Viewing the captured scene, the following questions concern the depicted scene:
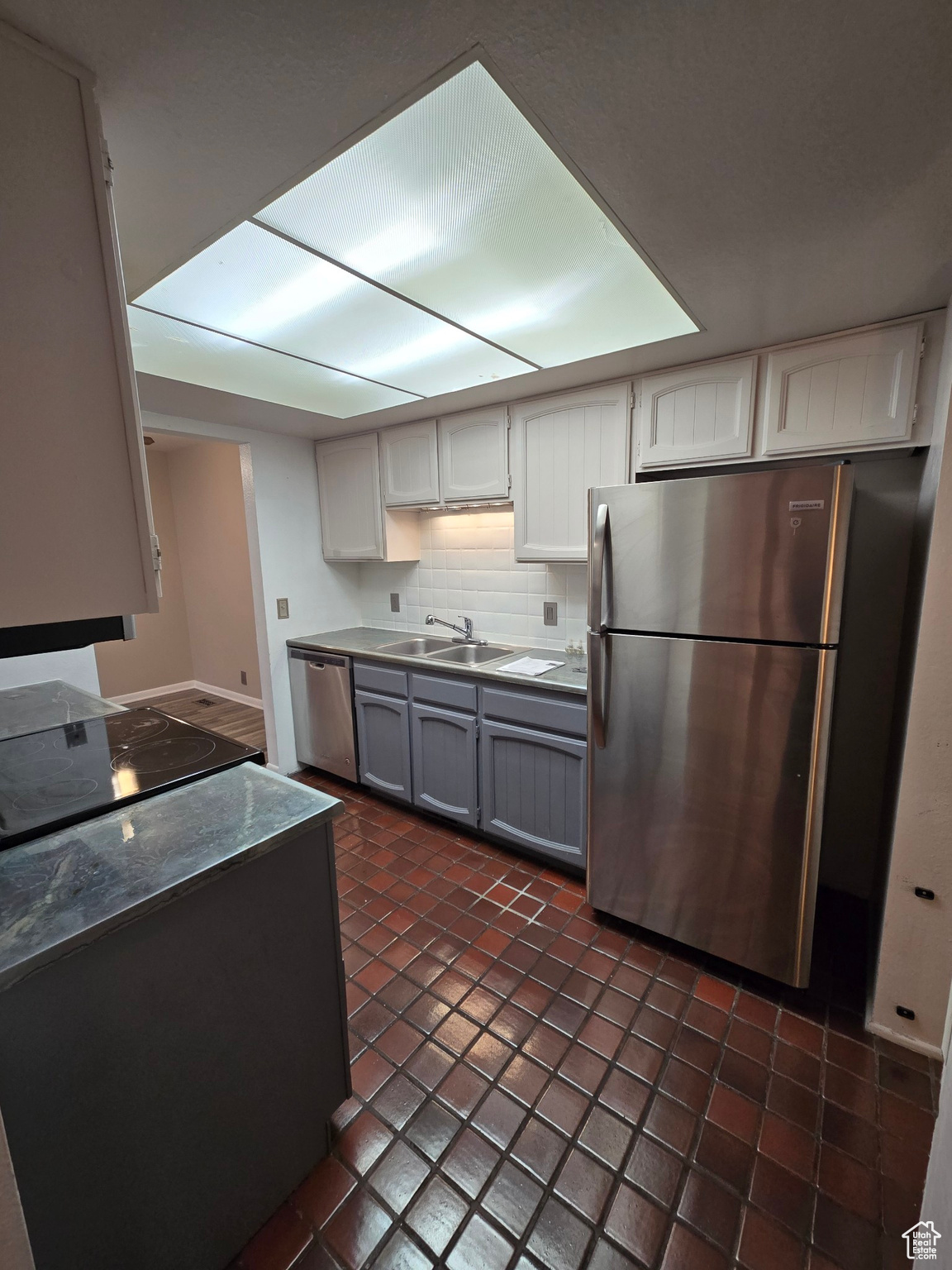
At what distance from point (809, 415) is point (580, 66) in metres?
1.34

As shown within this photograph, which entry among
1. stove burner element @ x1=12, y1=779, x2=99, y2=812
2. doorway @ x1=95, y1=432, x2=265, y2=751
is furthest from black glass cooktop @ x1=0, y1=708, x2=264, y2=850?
doorway @ x1=95, y1=432, x2=265, y2=751

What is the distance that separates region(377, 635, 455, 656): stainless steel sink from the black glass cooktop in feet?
4.82

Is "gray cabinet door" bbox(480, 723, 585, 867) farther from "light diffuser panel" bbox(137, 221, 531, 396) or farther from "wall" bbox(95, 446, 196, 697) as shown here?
"wall" bbox(95, 446, 196, 697)

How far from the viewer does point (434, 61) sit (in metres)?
0.78

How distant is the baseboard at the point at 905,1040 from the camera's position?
148cm

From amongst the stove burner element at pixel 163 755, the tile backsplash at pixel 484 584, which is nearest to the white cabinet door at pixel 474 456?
the tile backsplash at pixel 484 584

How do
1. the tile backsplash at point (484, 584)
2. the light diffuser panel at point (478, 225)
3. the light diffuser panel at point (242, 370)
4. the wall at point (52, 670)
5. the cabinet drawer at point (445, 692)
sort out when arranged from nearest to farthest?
the light diffuser panel at point (478, 225)
the light diffuser panel at point (242, 370)
the wall at point (52, 670)
the cabinet drawer at point (445, 692)
the tile backsplash at point (484, 584)

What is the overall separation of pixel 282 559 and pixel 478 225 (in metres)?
2.39

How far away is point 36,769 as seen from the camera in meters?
1.33

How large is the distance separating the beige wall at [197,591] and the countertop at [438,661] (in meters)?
1.61

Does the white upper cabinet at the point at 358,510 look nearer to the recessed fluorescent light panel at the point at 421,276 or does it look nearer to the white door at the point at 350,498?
the white door at the point at 350,498

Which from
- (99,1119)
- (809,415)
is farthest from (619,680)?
(99,1119)

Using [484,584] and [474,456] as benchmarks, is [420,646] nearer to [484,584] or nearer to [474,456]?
[484,584]

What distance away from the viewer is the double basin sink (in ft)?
9.46
